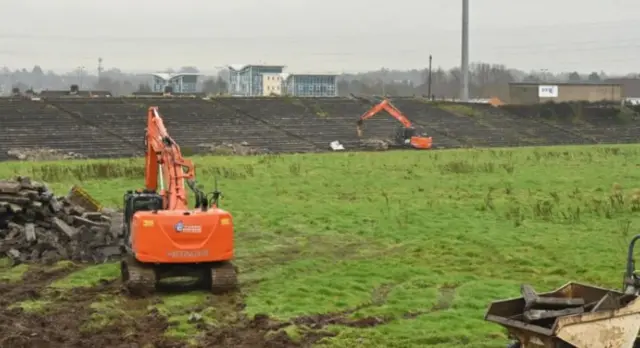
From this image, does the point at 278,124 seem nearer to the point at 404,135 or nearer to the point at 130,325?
the point at 404,135

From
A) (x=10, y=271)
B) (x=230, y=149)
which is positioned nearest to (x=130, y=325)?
(x=10, y=271)

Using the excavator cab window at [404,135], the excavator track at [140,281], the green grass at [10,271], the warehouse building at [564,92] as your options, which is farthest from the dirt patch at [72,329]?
the warehouse building at [564,92]

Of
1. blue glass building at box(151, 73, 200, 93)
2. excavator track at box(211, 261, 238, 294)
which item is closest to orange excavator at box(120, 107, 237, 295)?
excavator track at box(211, 261, 238, 294)

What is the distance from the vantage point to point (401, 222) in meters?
21.5

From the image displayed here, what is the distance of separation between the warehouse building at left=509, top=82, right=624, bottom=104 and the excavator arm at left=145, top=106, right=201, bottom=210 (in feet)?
267

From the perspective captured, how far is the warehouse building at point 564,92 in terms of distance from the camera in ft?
313

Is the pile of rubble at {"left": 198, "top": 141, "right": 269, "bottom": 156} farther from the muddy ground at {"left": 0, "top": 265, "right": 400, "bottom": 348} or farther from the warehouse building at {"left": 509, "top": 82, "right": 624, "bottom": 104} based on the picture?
the warehouse building at {"left": 509, "top": 82, "right": 624, "bottom": 104}

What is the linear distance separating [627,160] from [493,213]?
22570mm

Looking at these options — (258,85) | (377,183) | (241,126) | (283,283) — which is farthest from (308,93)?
(283,283)

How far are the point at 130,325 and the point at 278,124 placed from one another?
56418mm

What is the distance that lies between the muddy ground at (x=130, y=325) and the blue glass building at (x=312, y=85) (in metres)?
113

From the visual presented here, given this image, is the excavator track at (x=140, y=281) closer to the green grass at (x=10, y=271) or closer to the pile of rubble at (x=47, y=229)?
the green grass at (x=10, y=271)

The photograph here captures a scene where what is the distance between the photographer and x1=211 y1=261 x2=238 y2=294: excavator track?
13.8 metres

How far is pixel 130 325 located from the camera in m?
11.9
